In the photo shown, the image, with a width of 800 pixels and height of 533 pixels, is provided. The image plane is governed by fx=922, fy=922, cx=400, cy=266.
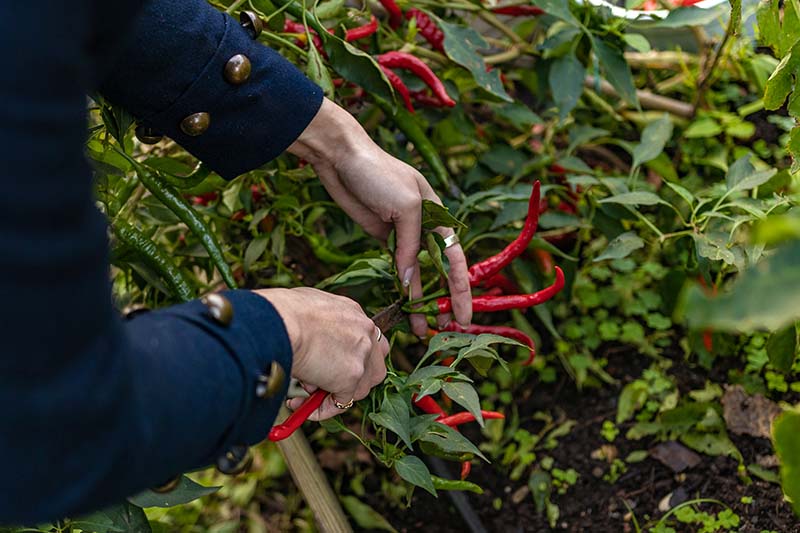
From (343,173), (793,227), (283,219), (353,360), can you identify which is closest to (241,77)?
(343,173)

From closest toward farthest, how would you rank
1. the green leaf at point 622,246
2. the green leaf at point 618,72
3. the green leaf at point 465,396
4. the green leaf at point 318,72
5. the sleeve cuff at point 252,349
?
the sleeve cuff at point 252,349
the green leaf at point 465,396
the green leaf at point 318,72
the green leaf at point 622,246
the green leaf at point 618,72

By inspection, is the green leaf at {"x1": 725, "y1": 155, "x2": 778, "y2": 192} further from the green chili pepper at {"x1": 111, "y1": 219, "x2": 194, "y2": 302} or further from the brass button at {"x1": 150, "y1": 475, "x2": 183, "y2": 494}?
the brass button at {"x1": 150, "y1": 475, "x2": 183, "y2": 494}

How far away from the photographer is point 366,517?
73.1 inches

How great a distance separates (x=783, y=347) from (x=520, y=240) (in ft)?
1.58

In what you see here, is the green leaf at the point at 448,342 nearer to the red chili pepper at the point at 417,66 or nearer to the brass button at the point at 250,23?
the brass button at the point at 250,23

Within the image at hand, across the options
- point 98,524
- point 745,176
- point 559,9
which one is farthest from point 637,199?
point 98,524

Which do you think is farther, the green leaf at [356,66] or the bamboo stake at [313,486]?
the bamboo stake at [313,486]

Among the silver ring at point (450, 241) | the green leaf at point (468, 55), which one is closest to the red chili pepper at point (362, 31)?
the green leaf at point (468, 55)

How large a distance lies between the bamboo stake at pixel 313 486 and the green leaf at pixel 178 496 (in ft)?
1.54

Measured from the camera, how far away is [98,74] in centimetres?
72

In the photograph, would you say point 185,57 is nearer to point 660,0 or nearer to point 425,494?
point 425,494

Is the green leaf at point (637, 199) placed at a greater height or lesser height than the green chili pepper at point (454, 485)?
greater

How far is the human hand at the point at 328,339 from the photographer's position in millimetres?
1004

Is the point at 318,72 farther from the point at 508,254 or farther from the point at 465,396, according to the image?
the point at 465,396
